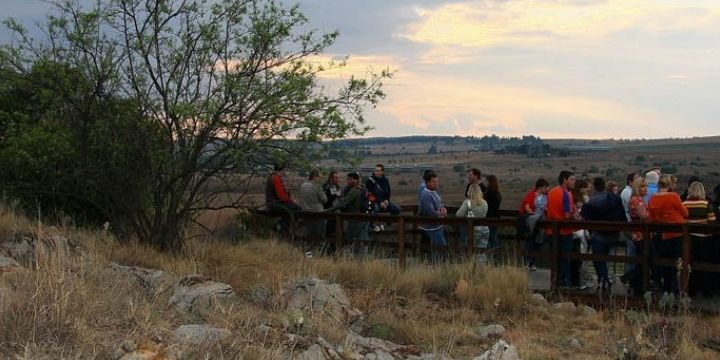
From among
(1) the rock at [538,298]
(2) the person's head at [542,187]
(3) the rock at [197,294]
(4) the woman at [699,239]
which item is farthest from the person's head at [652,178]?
(3) the rock at [197,294]

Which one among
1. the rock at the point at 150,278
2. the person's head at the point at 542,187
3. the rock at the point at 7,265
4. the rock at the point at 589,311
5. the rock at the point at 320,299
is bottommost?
the rock at the point at 589,311

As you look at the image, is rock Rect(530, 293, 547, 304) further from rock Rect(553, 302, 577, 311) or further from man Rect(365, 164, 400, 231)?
man Rect(365, 164, 400, 231)

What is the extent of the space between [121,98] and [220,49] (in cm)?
167

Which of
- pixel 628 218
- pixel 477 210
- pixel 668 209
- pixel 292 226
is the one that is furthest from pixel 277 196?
pixel 668 209

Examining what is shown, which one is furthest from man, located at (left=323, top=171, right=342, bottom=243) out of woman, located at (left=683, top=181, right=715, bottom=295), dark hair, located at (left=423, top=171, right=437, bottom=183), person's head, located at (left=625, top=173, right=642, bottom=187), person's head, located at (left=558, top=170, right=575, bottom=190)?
woman, located at (left=683, top=181, right=715, bottom=295)

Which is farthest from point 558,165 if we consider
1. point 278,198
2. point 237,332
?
point 237,332

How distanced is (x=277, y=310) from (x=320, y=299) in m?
0.58

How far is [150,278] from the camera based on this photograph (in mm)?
9383

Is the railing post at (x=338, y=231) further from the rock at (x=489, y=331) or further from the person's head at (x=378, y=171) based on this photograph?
the rock at (x=489, y=331)

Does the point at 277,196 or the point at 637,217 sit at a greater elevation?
the point at 277,196

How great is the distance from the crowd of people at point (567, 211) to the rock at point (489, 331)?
2533 mm

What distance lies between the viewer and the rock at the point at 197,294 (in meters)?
7.78

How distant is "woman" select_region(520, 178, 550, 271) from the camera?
Result: 12084 millimetres

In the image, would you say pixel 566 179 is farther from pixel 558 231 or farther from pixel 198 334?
pixel 198 334
